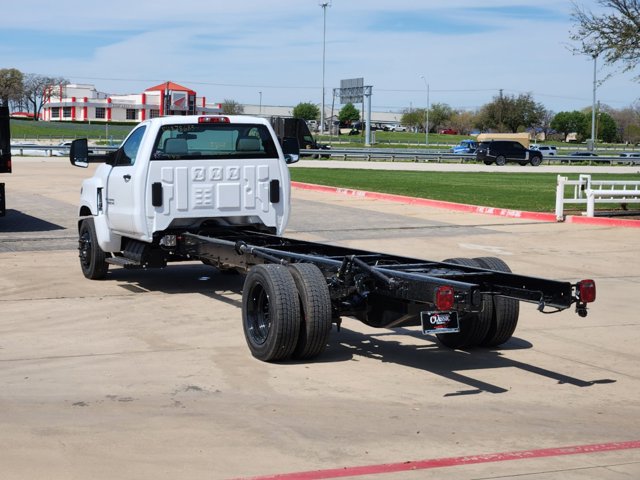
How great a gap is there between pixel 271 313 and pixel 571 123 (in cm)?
15266

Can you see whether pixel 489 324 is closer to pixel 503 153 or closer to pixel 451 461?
pixel 451 461

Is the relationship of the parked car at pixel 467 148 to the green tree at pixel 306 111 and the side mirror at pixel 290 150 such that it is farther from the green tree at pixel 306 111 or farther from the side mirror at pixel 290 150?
the green tree at pixel 306 111

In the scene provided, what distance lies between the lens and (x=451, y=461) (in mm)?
6133

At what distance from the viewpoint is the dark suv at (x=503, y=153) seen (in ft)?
201

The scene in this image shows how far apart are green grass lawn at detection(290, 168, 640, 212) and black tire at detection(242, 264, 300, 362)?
16.5 meters

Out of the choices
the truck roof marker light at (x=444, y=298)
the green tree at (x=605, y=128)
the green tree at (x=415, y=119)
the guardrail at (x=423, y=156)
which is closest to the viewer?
the truck roof marker light at (x=444, y=298)

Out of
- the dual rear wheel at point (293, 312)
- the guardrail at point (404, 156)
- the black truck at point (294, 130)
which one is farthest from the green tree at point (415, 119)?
the dual rear wheel at point (293, 312)

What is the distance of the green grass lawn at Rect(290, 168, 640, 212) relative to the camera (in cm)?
2727

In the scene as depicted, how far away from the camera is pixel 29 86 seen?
5556 inches

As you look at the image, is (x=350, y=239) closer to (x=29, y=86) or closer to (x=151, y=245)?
(x=151, y=245)

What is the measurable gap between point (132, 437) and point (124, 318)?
14.5 feet

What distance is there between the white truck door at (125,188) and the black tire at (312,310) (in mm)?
3812

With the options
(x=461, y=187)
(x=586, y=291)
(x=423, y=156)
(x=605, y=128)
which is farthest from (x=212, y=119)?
(x=605, y=128)

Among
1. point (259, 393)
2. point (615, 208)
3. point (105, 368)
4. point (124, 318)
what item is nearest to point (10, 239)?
point (124, 318)
